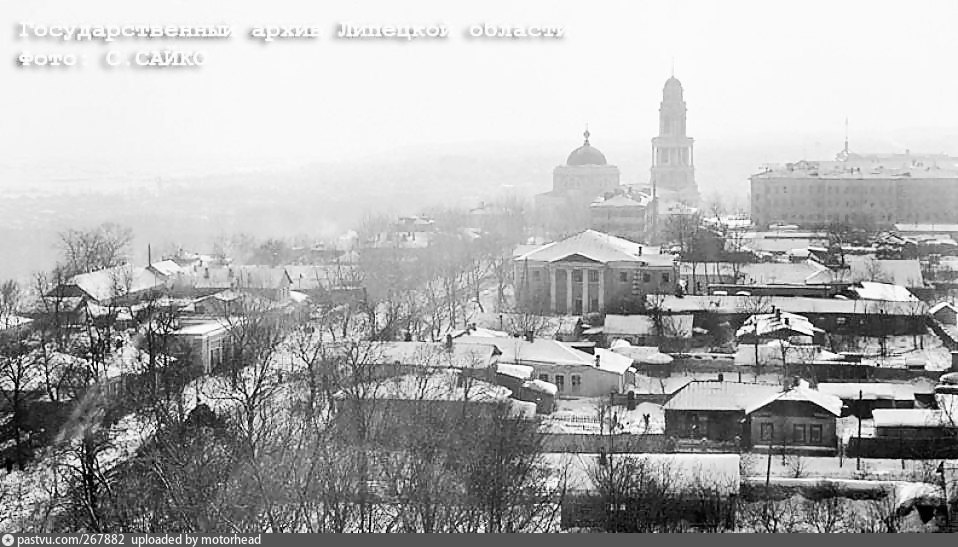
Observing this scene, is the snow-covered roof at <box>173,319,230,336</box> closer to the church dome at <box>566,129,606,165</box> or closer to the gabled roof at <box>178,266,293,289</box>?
the gabled roof at <box>178,266,293,289</box>

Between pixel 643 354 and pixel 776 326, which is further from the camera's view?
pixel 776 326

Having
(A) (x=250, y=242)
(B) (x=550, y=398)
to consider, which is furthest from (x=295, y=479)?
(A) (x=250, y=242)

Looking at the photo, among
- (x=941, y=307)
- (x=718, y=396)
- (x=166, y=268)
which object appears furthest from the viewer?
(x=166, y=268)

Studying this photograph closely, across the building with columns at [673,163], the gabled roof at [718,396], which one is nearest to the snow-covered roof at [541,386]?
the gabled roof at [718,396]

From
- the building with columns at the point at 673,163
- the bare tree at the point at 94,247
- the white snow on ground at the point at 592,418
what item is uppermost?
the building with columns at the point at 673,163

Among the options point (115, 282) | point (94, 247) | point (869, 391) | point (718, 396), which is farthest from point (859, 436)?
point (94, 247)

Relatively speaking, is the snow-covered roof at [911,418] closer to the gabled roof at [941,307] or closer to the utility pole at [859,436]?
the utility pole at [859,436]

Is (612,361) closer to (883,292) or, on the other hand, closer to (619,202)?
(883,292)
